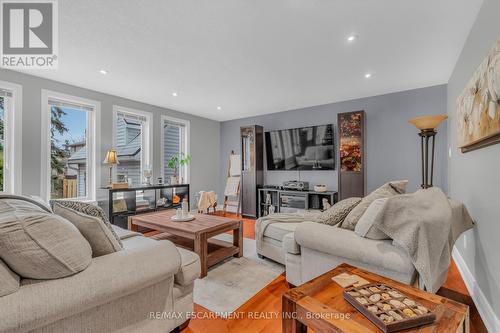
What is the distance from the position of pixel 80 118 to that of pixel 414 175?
563 centimetres

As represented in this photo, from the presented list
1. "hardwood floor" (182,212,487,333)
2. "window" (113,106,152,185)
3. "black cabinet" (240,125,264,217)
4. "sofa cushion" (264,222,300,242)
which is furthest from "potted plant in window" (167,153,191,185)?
"hardwood floor" (182,212,487,333)

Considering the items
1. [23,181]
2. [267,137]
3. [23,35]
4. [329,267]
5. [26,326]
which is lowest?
[329,267]

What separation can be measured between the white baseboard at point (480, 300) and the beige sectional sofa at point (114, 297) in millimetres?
1967

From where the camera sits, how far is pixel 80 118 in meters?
3.96

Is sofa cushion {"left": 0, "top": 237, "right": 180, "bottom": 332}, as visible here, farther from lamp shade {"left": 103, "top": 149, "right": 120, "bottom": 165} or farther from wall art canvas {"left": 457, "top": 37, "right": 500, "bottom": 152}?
lamp shade {"left": 103, "top": 149, "right": 120, "bottom": 165}

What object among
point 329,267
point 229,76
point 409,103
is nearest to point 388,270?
point 329,267

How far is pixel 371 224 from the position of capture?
1683mm

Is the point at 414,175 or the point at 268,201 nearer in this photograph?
the point at 414,175

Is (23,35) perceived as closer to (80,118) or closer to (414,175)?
(80,118)

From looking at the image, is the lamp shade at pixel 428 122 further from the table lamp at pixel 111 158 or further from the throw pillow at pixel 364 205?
the table lamp at pixel 111 158

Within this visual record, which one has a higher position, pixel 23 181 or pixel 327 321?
pixel 23 181

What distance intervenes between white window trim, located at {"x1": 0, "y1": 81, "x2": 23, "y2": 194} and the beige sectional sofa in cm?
304

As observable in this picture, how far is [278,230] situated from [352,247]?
960 mm

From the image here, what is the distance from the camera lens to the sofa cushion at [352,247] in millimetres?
1502
